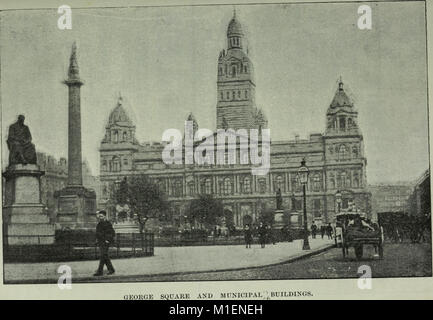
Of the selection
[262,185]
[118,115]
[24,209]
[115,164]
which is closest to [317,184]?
[262,185]

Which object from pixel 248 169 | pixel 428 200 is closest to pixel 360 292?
pixel 428 200

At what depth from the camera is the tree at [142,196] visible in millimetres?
16562

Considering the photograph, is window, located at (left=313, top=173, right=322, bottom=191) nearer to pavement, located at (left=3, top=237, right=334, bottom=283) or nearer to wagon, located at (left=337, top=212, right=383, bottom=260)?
wagon, located at (left=337, top=212, right=383, bottom=260)

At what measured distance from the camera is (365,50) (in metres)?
16.2

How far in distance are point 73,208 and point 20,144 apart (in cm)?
154

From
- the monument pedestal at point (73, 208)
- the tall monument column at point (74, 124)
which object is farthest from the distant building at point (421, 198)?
the tall monument column at point (74, 124)

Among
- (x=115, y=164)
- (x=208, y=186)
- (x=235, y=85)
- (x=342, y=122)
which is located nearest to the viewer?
(x=342, y=122)

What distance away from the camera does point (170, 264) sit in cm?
1605

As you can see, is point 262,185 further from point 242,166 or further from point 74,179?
point 74,179

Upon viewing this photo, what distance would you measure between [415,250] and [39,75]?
7578 mm

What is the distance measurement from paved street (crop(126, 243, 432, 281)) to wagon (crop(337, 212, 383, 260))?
0.22 m

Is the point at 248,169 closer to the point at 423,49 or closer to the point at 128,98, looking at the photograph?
the point at 128,98

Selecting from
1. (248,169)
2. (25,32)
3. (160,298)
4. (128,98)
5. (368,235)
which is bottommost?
(160,298)

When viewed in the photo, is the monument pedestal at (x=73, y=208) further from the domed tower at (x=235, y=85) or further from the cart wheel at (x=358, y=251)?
the cart wheel at (x=358, y=251)
